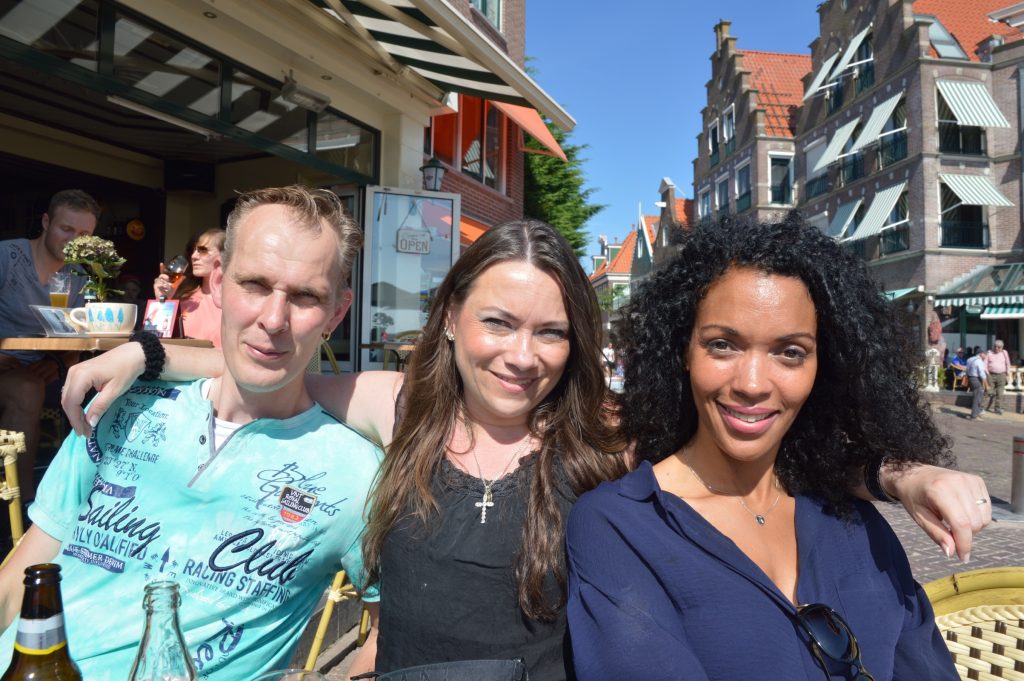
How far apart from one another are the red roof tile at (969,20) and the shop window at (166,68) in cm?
2743

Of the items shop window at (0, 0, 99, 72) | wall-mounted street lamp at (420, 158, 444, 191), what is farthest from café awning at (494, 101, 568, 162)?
shop window at (0, 0, 99, 72)

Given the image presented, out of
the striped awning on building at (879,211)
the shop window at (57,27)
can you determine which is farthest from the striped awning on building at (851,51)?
the shop window at (57,27)

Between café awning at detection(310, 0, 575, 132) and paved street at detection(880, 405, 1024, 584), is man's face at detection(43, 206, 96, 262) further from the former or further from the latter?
paved street at detection(880, 405, 1024, 584)

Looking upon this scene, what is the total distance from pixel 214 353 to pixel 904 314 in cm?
196

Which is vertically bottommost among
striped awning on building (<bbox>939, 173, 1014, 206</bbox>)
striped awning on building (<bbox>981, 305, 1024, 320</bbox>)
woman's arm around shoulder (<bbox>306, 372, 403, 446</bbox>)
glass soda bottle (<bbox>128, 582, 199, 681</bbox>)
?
glass soda bottle (<bbox>128, 582, 199, 681</bbox>)

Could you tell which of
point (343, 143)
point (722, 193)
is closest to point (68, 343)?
point (343, 143)

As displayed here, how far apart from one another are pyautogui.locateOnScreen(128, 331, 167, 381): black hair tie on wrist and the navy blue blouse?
1.15m

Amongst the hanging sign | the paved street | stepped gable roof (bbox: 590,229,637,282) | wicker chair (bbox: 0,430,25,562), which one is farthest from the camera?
stepped gable roof (bbox: 590,229,637,282)

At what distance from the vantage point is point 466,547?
5.41 ft

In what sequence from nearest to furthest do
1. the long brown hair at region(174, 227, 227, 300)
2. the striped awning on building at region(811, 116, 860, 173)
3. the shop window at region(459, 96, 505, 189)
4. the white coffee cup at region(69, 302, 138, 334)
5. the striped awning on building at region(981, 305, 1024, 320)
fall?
the white coffee cup at region(69, 302, 138, 334), the long brown hair at region(174, 227, 227, 300), the shop window at region(459, 96, 505, 189), the striped awning on building at region(981, 305, 1024, 320), the striped awning on building at region(811, 116, 860, 173)

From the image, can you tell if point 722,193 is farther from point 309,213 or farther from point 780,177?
point 309,213

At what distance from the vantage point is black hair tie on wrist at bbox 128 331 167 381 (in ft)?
5.80

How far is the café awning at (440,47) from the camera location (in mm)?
5238

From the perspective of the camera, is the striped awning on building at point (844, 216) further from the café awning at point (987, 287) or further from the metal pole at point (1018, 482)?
the metal pole at point (1018, 482)
